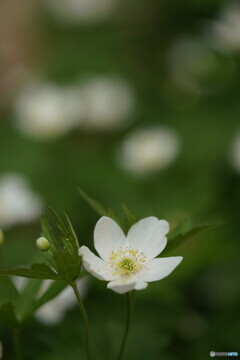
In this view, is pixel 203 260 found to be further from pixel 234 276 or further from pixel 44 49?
pixel 44 49

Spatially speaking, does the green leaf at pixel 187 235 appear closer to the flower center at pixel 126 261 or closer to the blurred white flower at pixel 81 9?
the flower center at pixel 126 261

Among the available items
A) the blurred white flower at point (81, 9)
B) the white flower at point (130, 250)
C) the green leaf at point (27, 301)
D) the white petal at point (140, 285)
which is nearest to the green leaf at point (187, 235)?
the white flower at point (130, 250)

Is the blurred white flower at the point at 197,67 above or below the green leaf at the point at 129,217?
below

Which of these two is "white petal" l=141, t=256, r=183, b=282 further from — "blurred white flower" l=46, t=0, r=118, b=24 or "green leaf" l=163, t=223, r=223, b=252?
"blurred white flower" l=46, t=0, r=118, b=24

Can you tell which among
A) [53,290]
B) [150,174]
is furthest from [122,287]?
[150,174]

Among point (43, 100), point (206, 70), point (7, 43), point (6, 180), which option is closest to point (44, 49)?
point (7, 43)

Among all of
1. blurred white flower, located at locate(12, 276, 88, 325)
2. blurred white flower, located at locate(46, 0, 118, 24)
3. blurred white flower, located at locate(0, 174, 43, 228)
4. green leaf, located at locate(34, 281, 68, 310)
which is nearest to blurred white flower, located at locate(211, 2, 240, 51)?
blurred white flower, located at locate(0, 174, 43, 228)

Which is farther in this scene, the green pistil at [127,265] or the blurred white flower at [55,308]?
the blurred white flower at [55,308]

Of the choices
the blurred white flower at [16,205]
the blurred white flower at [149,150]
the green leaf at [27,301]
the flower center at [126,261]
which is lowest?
the blurred white flower at [149,150]
